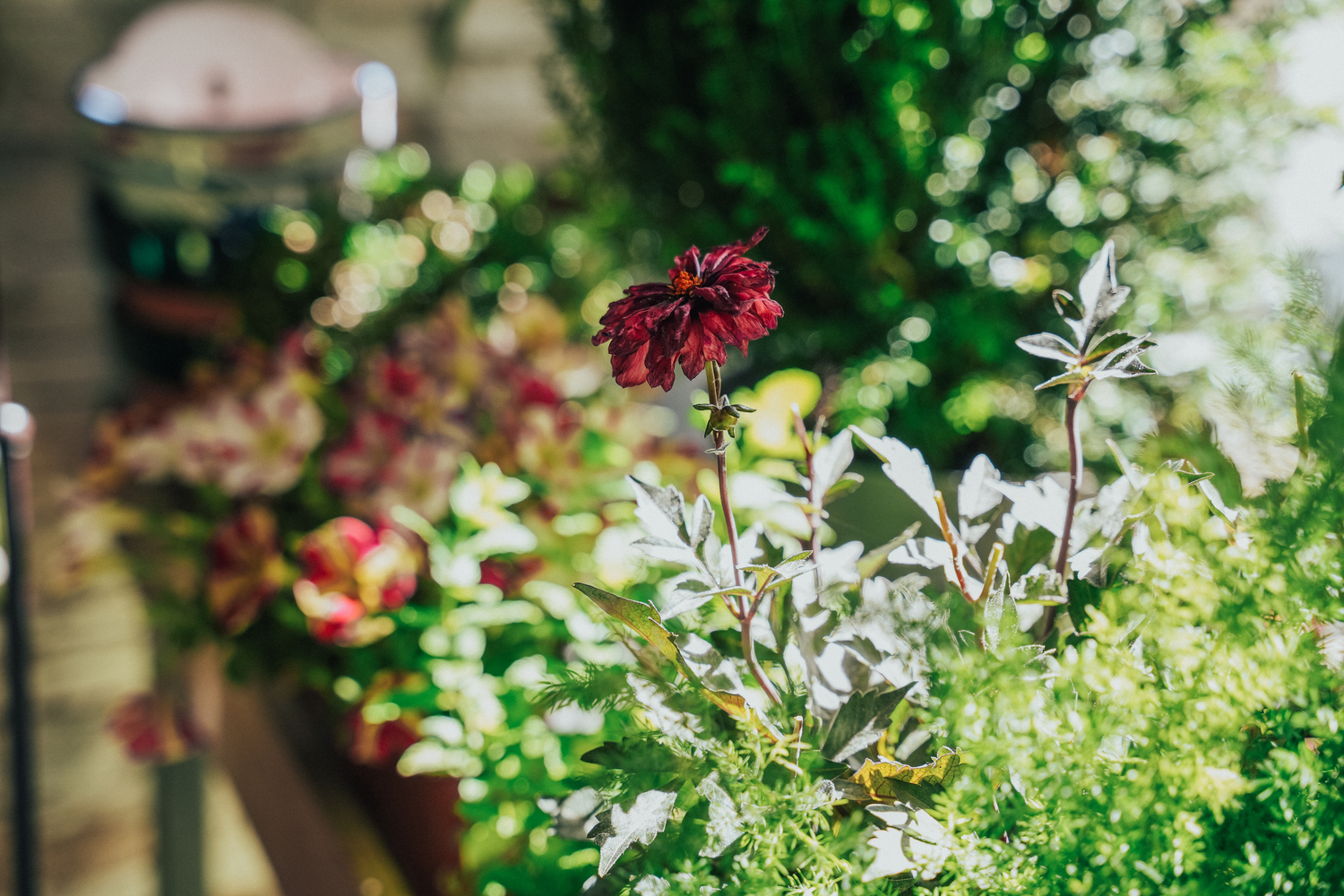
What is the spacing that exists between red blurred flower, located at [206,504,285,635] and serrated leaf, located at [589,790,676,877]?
51 cm

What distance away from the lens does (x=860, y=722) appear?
0.25m

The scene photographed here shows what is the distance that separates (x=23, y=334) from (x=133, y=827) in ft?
2.28

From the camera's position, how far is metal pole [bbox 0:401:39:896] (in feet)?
1.70

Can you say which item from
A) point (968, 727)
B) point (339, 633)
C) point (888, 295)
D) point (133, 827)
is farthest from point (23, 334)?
point (968, 727)

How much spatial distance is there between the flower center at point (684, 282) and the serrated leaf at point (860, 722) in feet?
0.45

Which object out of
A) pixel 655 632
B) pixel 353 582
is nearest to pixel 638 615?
pixel 655 632

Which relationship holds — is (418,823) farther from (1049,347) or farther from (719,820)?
(1049,347)

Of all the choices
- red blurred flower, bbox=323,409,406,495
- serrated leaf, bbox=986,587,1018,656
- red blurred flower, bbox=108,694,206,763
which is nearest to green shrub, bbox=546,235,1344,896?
serrated leaf, bbox=986,587,1018,656

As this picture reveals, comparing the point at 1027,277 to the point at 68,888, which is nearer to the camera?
the point at 1027,277

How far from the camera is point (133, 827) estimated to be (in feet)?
3.62

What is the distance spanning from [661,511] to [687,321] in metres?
0.07

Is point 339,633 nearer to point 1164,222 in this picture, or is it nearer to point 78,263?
point 1164,222

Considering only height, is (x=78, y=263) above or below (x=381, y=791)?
above

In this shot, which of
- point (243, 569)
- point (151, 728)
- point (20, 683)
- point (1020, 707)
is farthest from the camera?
point (151, 728)
